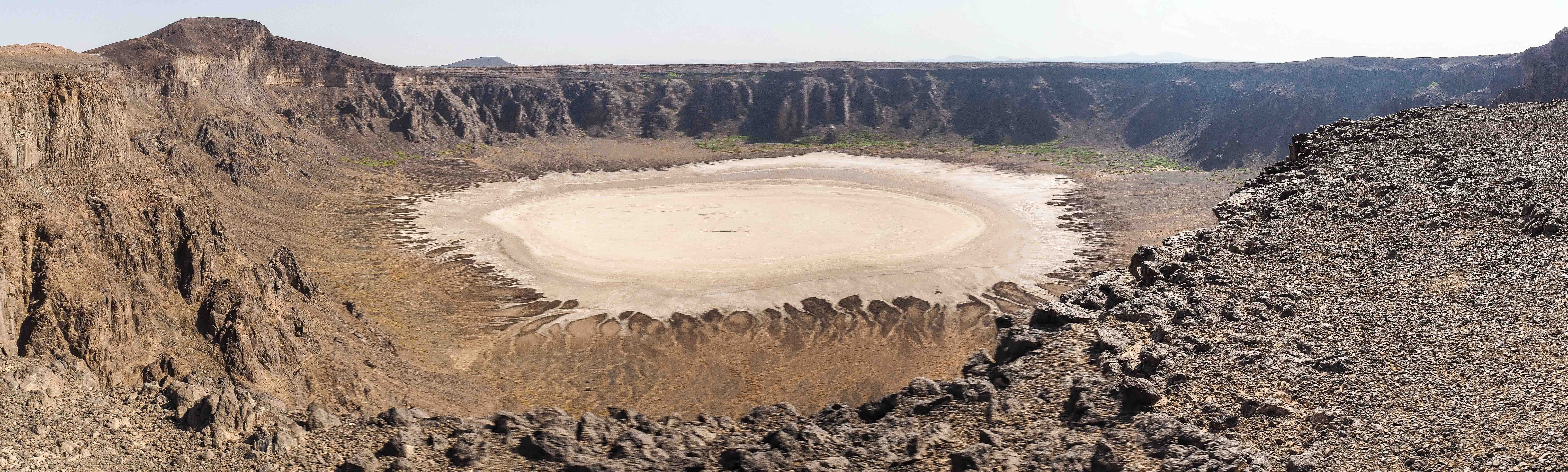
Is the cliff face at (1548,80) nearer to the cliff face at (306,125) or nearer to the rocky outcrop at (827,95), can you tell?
the cliff face at (306,125)

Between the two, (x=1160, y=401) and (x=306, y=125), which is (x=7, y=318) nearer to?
(x=1160, y=401)

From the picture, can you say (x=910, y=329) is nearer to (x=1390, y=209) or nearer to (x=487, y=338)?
(x=487, y=338)

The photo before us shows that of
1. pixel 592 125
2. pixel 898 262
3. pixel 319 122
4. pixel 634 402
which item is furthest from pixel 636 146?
pixel 634 402

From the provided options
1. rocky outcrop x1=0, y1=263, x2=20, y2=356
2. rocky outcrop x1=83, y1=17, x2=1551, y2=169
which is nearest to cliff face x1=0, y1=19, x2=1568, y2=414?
rocky outcrop x1=0, y1=263, x2=20, y2=356

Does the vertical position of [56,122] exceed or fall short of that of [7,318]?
it exceeds it

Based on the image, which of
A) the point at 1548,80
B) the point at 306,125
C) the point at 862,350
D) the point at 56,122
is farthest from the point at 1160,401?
the point at 306,125

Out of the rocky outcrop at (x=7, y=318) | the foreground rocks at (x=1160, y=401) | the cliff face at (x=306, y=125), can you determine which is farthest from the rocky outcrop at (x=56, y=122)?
the foreground rocks at (x=1160, y=401)
